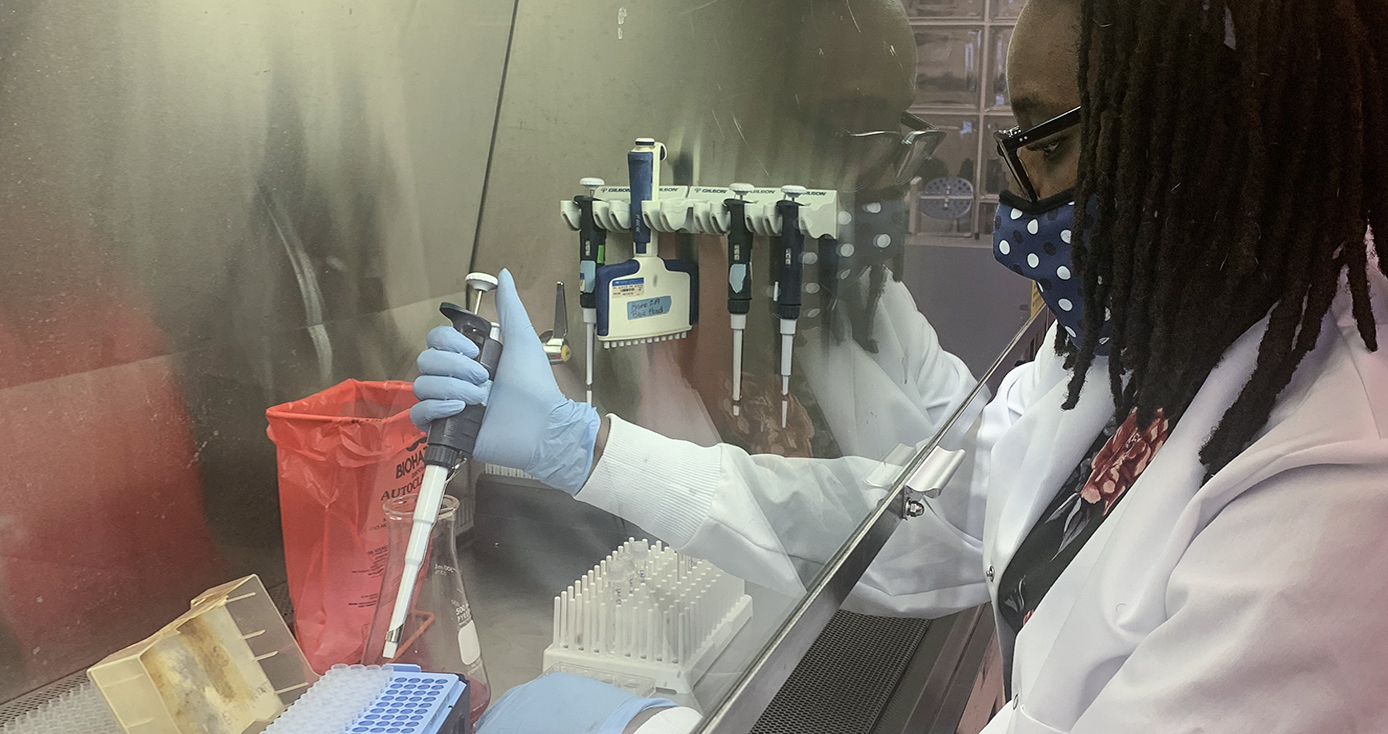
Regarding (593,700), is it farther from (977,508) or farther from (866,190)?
(977,508)

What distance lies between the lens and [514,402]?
877 mm

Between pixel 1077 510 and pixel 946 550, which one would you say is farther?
pixel 946 550

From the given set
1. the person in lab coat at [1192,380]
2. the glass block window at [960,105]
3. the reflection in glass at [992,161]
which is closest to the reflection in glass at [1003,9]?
the glass block window at [960,105]

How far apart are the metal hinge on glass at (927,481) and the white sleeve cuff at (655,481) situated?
413 millimetres

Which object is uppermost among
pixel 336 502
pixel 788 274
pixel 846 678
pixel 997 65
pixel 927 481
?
pixel 997 65

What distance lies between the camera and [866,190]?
1.30 metres

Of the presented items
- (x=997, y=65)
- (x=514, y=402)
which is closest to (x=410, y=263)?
(x=514, y=402)

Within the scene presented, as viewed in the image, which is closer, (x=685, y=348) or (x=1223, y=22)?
(x=1223, y=22)

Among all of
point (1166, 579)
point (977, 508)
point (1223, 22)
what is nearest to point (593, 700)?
point (1166, 579)

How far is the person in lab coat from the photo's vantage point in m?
0.74

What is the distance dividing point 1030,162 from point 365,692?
82 cm

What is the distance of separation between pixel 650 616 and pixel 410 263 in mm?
408

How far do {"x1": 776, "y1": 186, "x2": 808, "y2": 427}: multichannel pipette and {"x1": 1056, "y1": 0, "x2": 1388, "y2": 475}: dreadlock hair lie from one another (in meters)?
0.32

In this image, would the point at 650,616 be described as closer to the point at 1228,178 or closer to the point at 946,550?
the point at 1228,178
